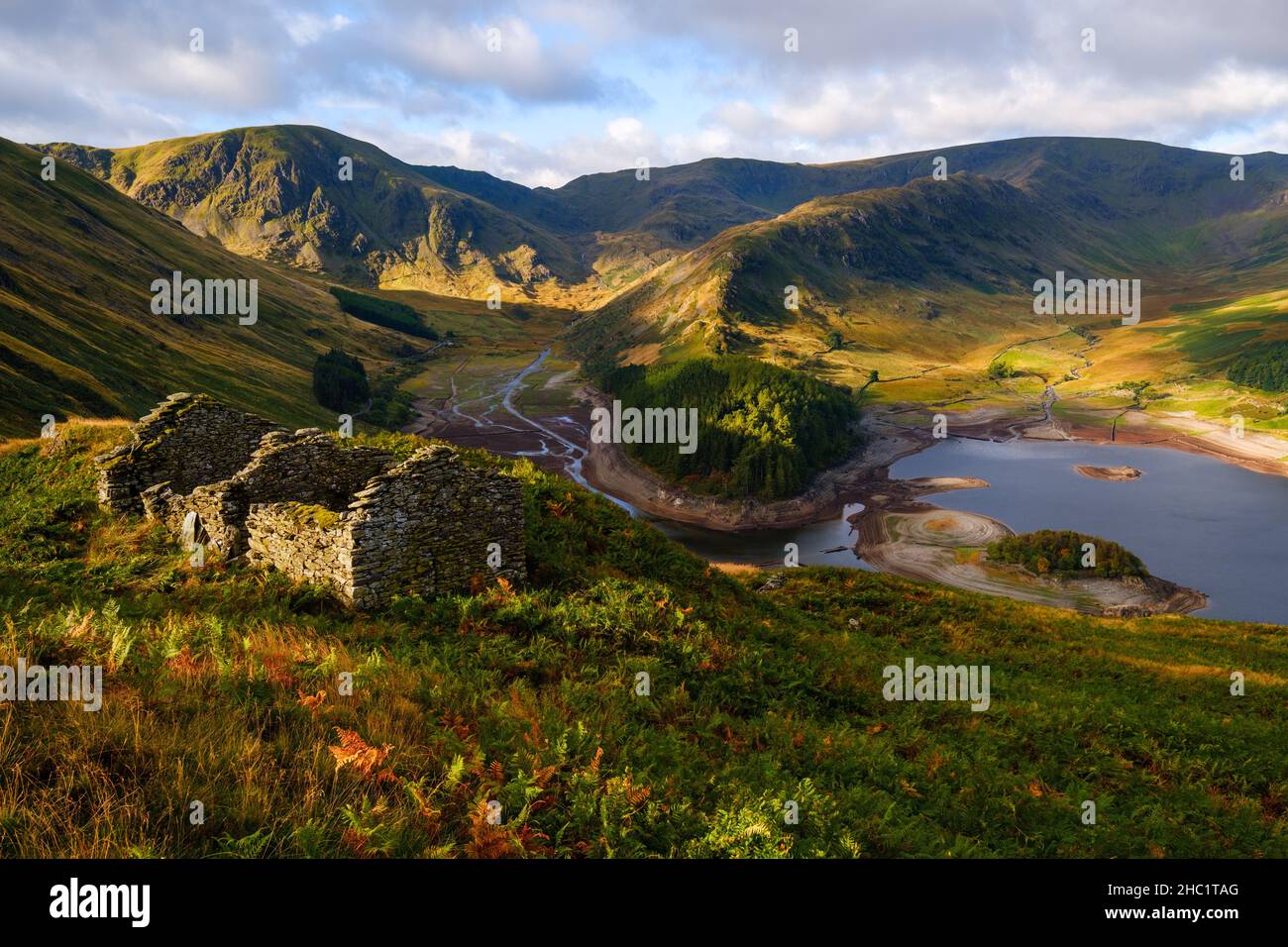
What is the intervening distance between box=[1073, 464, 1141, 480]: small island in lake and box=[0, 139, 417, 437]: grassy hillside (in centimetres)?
13607

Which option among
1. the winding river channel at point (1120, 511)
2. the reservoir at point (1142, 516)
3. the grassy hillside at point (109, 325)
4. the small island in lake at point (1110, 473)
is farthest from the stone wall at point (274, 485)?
the small island in lake at point (1110, 473)

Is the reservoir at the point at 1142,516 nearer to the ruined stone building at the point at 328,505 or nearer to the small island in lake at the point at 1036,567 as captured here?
the small island in lake at the point at 1036,567

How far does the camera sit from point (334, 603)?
1292 cm

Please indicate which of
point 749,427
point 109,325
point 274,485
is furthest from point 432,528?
point 109,325

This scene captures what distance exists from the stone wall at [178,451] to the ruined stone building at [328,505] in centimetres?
3

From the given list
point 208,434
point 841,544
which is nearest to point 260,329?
point 841,544

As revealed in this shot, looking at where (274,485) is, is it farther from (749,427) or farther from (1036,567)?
(749,427)

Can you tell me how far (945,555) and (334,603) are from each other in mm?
80177

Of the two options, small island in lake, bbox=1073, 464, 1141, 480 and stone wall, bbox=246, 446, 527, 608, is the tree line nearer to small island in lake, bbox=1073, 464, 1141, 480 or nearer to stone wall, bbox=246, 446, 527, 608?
small island in lake, bbox=1073, 464, 1141, 480

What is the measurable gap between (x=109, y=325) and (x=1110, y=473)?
551ft

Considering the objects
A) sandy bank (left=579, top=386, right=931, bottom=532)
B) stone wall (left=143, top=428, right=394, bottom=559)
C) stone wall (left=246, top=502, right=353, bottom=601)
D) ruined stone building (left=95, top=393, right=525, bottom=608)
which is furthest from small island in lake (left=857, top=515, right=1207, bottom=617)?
stone wall (left=246, top=502, right=353, bottom=601)

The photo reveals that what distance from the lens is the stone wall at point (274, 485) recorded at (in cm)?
1529

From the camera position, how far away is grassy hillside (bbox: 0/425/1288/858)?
19.7 feet
